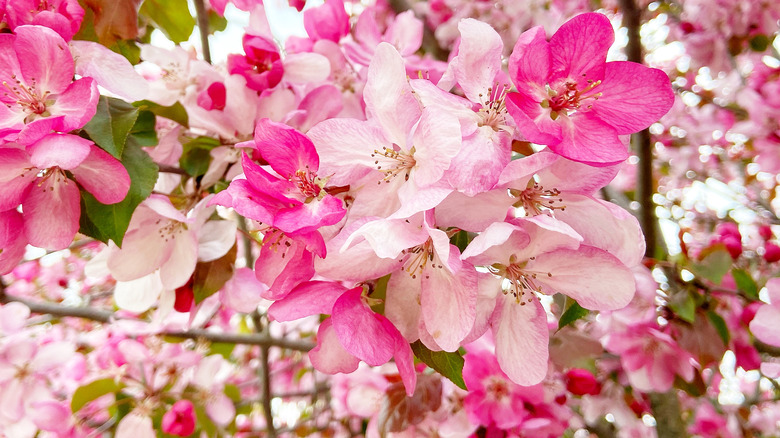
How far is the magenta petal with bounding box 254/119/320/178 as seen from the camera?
0.58 metres

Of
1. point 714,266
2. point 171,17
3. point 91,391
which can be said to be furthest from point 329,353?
point 91,391

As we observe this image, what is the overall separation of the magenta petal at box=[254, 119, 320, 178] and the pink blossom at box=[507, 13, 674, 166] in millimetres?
227

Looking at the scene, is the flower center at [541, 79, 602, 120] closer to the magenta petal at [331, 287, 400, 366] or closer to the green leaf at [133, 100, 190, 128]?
the magenta petal at [331, 287, 400, 366]

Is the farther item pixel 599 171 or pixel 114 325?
pixel 114 325

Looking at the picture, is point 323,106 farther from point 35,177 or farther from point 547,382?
point 547,382

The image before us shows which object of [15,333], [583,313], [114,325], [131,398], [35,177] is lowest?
[131,398]

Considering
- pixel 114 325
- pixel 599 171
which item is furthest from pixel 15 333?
pixel 599 171

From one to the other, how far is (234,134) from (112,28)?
0.25 meters

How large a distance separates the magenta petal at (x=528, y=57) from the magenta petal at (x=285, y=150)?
24 centimetres

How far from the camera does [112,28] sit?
0.83 m

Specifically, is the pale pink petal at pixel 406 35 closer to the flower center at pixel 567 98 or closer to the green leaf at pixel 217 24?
the green leaf at pixel 217 24

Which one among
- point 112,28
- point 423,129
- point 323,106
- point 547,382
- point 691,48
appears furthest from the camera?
point 691,48

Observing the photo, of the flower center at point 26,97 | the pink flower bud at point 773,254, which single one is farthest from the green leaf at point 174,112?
the pink flower bud at point 773,254

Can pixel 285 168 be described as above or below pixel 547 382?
above
